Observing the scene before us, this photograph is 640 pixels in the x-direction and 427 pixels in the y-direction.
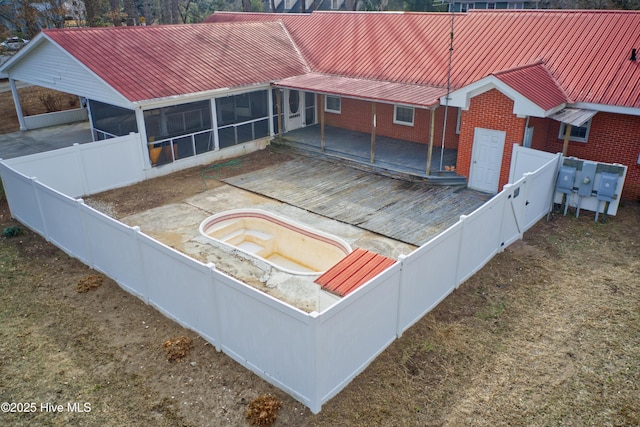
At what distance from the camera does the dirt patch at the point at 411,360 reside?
7.06 metres

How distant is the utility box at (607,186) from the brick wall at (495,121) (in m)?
2.41

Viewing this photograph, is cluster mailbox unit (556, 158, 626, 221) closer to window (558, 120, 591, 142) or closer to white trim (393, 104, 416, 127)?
window (558, 120, 591, 142)

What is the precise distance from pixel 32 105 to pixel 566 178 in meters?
25.8

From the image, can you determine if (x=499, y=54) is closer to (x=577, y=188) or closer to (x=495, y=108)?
(x=495, y=108)

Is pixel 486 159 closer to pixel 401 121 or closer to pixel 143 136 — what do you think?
pixel 401 121

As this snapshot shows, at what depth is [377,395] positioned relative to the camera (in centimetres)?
729

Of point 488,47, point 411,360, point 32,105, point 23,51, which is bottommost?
point 411,360

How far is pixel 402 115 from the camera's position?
19484 millimetres

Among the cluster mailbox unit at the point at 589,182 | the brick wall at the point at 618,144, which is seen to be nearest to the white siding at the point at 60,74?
the cluster mailbox unit at the point at 589,182

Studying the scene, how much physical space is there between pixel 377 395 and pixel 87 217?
7032mm

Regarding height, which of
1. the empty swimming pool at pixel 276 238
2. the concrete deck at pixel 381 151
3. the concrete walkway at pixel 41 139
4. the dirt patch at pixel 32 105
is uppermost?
the dirt patch at pixel 32 105

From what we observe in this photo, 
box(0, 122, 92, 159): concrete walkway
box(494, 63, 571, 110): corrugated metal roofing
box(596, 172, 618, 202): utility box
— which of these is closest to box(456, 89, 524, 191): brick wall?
box(494, 63, 571, 110): corrugated metal roofing

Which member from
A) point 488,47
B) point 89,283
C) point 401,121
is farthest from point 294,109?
point 89,283

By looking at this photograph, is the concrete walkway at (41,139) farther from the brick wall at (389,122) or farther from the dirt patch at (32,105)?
the brick wall at (389,122)
